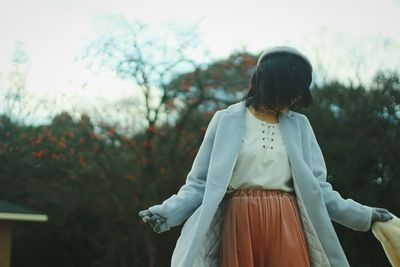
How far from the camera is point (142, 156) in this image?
13141 mm

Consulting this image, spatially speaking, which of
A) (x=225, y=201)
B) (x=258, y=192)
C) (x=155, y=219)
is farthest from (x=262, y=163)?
(x=155, y=219)

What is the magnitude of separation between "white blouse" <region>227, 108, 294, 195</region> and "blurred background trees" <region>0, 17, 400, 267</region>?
26.3ft

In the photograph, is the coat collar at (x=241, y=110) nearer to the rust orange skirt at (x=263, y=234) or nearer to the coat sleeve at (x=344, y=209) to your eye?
the coat sleeve at (x=344, y=209)

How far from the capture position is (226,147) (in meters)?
2.92

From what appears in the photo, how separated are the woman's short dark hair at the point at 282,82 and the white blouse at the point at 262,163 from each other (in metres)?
0.15

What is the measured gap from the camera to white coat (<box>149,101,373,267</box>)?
112 inches

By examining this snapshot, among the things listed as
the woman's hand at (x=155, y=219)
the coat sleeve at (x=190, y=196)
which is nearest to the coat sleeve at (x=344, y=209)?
the coat sleeve at (x=190, y=196)

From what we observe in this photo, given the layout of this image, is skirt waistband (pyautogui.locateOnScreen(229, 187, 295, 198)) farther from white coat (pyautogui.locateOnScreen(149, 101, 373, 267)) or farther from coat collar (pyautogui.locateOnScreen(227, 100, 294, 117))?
coat collar (pyautogui.locateOnScreen(227, 100, 294, 117))

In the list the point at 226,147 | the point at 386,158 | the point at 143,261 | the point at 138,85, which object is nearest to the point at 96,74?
the point at 138,85

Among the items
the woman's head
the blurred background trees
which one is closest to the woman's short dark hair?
the woman's head

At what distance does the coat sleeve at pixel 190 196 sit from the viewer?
2.88 meters

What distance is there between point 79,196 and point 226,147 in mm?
11600

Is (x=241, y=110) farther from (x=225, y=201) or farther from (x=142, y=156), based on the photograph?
(x=142, y=156)

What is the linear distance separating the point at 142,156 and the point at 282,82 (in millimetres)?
10347
